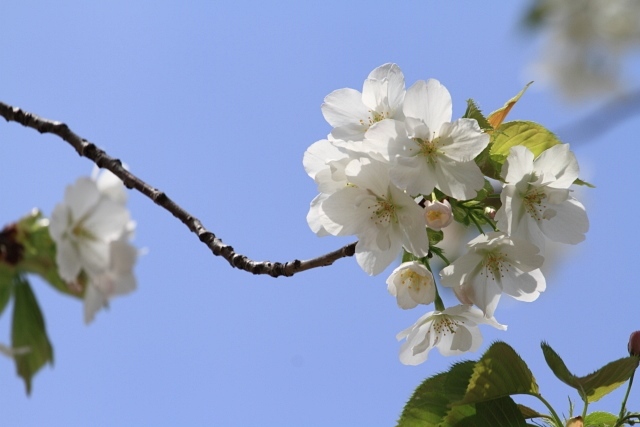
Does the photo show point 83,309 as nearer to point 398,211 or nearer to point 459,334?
point 398,211

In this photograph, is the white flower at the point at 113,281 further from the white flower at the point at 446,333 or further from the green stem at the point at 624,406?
the green stem at the point at 624,406

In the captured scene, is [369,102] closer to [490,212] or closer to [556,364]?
[490,212]

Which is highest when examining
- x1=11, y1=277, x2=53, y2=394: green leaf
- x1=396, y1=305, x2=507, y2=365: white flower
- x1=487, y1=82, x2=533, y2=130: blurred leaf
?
x1=487, y1=82, x2=533, y2=130: blurred leaf

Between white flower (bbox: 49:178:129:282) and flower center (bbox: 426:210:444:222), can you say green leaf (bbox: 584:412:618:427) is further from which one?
white flower (bbox: 49:178:129:282)

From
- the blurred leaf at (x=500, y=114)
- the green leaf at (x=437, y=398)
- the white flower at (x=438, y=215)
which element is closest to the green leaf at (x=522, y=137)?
the blurred leaf at (x=500, y=114)

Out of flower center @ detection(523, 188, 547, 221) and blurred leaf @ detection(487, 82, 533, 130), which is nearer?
flower center @ detection(523, 188, 547, 221)

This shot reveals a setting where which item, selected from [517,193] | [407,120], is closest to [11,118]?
[407,120]

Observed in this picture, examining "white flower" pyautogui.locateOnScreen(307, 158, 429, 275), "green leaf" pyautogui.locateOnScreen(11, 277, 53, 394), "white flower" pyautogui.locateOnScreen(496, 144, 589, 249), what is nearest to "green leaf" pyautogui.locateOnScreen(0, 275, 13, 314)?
"green leaf" pyautogui.locateOnScreen(11, 277, 53, 394)
